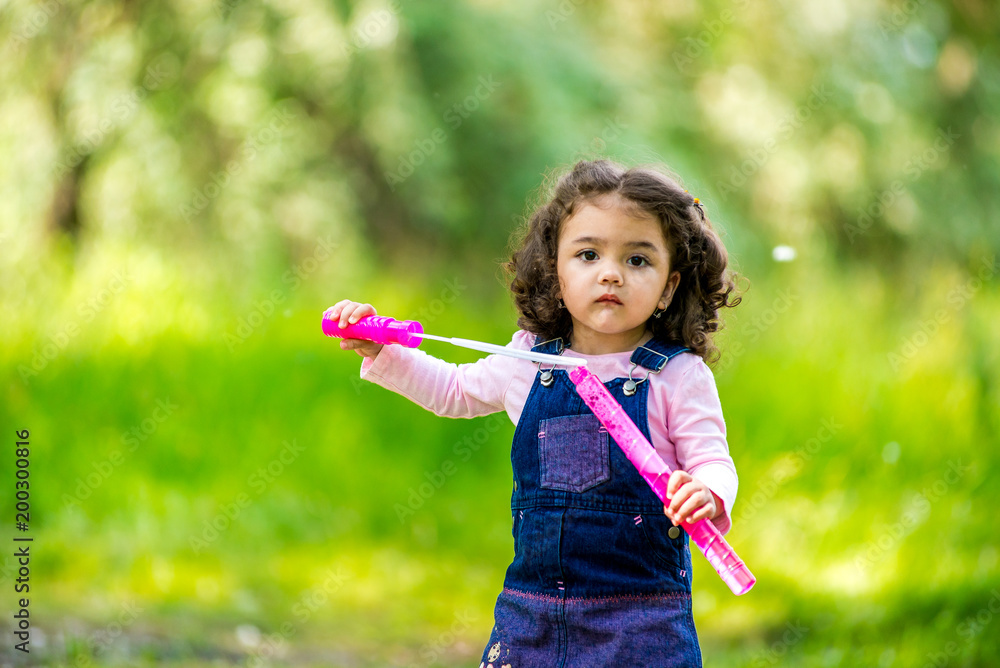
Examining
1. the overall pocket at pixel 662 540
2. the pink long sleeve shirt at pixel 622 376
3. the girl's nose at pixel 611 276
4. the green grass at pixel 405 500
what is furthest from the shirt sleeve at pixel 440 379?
the green grass at pixel 405 500

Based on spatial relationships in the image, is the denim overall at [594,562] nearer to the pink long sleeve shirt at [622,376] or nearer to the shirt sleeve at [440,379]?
the pink long sleeve shirt at [622,376]

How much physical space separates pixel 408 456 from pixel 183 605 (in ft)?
3.79

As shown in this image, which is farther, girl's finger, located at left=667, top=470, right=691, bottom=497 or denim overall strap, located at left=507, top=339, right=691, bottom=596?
denim overall strap, located at left=507, top=339, right=691, bottom=596

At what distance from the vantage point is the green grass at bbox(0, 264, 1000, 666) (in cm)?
362

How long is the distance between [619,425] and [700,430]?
17 cm

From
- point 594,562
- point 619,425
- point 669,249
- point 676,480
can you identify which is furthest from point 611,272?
point 594,562

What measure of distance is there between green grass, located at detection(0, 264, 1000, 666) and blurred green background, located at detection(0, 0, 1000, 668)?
1 centimetres

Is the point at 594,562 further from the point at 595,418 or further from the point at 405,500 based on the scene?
the point at 405,500

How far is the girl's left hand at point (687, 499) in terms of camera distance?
1670 millimetres

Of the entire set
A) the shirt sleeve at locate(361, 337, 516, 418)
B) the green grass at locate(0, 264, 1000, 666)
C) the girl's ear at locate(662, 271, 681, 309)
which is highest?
the green grass at locate(0, 264, 1000, 666)

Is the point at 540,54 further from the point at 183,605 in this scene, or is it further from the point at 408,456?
the point at 183,605

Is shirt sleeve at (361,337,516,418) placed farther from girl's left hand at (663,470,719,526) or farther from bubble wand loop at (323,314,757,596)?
girl's left hand at (663,470,719,526)

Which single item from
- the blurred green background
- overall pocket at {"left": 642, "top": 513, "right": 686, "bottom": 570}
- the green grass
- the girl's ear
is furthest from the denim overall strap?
the green grass

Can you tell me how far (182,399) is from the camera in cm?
432
